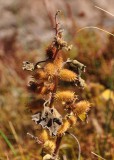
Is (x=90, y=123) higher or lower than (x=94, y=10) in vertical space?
lower

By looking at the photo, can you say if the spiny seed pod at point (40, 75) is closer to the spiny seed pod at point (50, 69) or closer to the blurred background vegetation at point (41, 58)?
the spiny seed pod at point (50, 69)

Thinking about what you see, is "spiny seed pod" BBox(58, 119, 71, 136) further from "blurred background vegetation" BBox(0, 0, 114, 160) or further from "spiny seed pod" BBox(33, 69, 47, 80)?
"blurred background vegetation" BBox(0, 0, 114, 160)

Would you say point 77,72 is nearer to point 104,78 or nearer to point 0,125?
point 0,125

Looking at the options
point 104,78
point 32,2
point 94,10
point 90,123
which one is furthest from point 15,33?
point 90,123

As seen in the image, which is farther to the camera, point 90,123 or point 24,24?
point 24,24

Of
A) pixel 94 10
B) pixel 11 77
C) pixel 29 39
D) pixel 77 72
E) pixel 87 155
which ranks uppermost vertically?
pixel 94 10

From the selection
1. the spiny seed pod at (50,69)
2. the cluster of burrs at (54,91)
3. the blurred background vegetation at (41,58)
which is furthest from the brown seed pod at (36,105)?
the blurred background vegetation at (41,58)

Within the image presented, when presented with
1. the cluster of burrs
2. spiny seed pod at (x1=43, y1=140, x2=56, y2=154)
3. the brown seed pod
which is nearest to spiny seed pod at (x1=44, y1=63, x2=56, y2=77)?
the cluster of burrs
